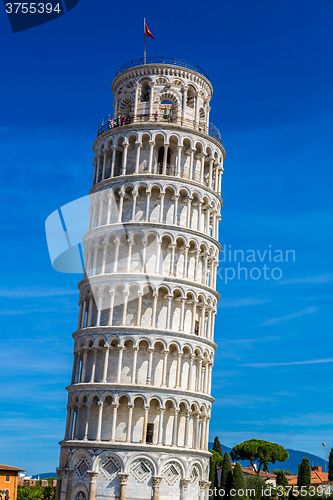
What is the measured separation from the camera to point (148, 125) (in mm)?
53812

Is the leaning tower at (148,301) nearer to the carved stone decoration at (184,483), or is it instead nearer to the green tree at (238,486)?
the carved stone decoration at (184,483)

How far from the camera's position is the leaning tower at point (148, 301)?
46.8m

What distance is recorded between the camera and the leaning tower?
46.8 meters

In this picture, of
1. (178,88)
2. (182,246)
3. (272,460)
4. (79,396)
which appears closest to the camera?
(79,396)

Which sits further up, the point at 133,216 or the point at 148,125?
the point at 148,125

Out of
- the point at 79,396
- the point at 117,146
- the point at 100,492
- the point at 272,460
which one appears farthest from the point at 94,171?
the point at 272,460

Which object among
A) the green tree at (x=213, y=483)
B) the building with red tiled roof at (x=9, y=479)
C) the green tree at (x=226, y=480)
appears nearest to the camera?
the green tree at (x=226, y=480)

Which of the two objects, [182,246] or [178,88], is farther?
[178,88]

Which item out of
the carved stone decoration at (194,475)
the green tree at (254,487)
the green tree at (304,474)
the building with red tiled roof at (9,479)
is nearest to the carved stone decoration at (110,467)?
the carved stone decoration at (194,475)

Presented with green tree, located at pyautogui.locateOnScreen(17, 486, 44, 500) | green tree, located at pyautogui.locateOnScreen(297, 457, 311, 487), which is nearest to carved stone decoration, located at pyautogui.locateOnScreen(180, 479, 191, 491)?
green tree, located at pyautogui.locateOnScreen(297, 457, 311, 487)

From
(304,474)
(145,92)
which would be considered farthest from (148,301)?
(304,474)

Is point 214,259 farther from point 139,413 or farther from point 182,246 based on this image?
point 139,413

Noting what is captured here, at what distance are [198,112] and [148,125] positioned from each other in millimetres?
5911

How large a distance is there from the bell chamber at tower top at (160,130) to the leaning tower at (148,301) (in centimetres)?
11
